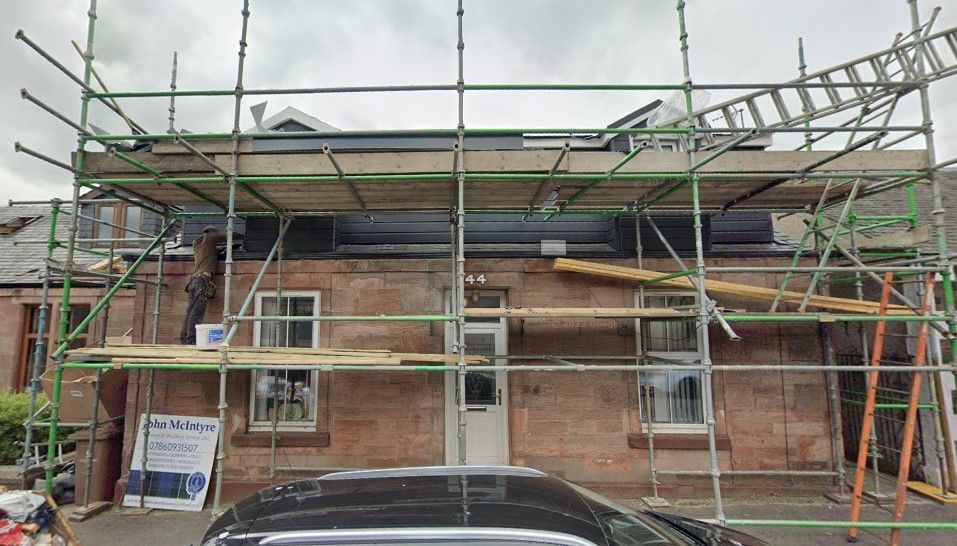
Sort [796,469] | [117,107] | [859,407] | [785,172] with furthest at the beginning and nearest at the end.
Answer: [859,407] < [796,469] < [117,107] < [785,172]

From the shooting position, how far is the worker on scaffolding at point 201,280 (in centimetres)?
641

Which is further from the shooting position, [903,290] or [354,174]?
[903,290]

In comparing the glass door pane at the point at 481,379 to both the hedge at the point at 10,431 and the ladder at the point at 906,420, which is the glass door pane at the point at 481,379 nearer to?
the ladder at the point at 906,420

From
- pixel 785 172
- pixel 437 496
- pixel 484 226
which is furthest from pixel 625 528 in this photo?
pixel 484 226

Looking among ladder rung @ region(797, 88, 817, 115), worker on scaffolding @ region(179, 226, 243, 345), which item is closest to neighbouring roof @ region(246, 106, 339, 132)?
worker on scaffolding @ region(179, 226, 243, 345)

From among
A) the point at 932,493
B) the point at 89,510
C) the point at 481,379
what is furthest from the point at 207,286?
the point at 932,493

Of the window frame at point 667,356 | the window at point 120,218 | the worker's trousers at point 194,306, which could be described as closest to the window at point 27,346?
the window at point 120,218

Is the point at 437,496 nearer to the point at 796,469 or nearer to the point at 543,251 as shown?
the point at 543,251

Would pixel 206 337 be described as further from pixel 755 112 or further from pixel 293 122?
pixel 755 112

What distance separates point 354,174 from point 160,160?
2.17 m

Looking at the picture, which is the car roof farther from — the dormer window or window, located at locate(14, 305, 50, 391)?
the dormer window

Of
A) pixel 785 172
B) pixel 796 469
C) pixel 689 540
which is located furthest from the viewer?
pixel 796 469

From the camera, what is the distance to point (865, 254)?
21.1 feet

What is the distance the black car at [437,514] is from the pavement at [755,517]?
9.09 feet
